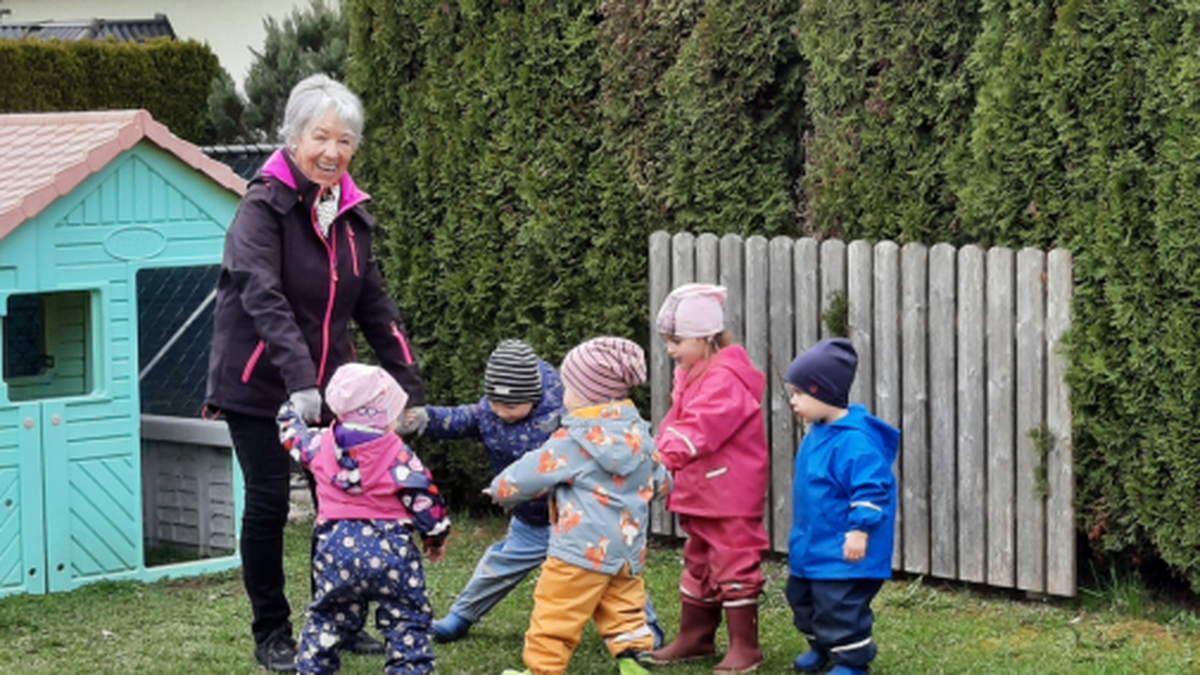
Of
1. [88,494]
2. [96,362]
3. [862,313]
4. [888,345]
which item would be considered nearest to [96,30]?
[96,362]

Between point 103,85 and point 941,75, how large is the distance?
427 inches

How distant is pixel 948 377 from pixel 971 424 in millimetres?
218

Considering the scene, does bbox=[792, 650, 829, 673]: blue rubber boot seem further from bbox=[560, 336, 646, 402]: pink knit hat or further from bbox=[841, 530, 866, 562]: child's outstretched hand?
bbox=[560, 336, 646, 402]: pink knit hat

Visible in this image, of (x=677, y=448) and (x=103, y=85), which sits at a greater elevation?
(x=103, y=85)

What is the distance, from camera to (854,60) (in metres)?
7.10

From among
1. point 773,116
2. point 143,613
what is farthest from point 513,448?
point 773,116

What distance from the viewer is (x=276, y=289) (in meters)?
5.43

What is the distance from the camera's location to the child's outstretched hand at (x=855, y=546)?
17.3 ft

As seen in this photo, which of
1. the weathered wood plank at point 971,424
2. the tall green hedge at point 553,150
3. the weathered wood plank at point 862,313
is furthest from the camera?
the tall green hedge at point 553,150

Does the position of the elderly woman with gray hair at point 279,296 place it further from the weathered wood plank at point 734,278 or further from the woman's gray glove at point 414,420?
the weathered wood plank at point 734,278

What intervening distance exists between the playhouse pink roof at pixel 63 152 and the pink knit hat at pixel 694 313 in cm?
231

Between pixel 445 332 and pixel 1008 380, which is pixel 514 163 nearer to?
pixel 445 332

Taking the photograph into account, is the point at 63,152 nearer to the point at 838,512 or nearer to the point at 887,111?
the point at 887,111

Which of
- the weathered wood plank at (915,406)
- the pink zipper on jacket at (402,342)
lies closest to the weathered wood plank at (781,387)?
the weathered wood plank at (915,406)
